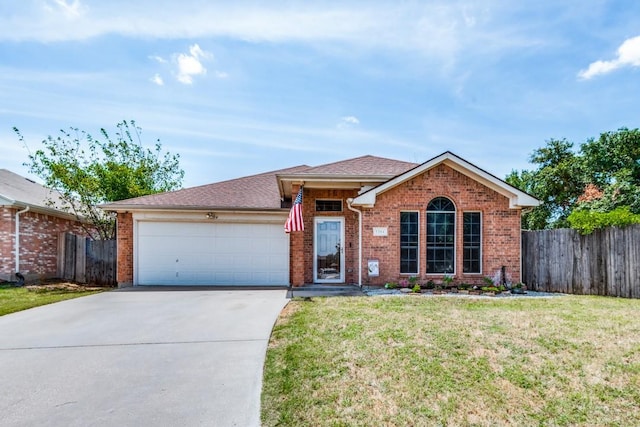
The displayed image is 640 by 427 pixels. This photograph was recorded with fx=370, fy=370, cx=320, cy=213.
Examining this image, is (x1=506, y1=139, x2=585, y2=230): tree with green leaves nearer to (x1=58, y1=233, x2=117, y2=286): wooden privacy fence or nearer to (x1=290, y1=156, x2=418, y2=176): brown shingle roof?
(x1=290, y1=156, x2=418, y2=176): brown shingle roof

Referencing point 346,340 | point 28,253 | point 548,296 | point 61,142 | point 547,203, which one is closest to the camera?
point 346,340

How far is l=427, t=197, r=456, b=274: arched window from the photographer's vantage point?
10.9 m

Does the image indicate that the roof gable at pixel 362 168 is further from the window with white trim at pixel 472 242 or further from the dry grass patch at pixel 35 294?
the dry grass patch at pixel 35 294

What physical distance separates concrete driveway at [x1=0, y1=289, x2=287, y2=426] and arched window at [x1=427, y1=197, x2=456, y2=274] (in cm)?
514

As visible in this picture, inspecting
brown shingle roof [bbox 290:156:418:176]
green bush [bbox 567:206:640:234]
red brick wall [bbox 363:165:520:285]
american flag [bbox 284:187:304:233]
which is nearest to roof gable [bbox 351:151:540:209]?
red brick wall [bbox 363:165:520:285]

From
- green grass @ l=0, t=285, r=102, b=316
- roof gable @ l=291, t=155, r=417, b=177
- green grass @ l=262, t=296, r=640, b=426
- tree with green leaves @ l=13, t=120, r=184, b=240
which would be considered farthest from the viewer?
tree with green leaves @ l=13, t=120, r=184, b=240

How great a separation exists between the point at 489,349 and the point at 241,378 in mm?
3214

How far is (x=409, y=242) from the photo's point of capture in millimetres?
10852

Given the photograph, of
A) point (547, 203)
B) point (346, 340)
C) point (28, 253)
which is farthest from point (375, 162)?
point (547, 203)

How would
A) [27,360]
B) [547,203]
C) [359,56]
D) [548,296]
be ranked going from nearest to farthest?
1. [27,360]
2. [548,296]
3. [359,56]
4. [547,203]

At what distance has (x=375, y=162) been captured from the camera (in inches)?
525

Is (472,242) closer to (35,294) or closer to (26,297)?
(26,297)

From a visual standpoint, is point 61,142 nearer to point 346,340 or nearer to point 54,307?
point 54,307

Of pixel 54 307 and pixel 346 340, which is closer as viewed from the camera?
pixel 346 340
